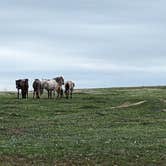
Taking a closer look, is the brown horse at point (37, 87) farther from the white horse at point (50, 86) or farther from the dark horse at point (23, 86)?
the dark horse at point (23, 86)

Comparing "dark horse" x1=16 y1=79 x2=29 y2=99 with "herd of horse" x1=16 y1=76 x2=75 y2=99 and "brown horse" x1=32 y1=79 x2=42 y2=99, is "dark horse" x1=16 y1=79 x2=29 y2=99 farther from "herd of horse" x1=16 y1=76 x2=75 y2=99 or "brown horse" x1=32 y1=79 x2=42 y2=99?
"brown horse" x1=32 y1=79 x2=42 y2=99

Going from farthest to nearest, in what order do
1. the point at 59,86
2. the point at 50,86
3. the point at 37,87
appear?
the point at 59,86
the point at 50,86
the point at 37,87

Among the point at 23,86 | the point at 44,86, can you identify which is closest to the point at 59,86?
the point at 44,86

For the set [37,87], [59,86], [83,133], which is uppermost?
[59,86]

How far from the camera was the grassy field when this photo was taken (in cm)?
2312

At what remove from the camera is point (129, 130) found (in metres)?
34.9

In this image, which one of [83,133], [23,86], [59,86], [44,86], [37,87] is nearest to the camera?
[83,133]

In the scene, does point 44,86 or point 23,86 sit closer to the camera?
point 23,86

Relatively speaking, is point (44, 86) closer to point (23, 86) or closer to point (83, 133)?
point (23, 86)

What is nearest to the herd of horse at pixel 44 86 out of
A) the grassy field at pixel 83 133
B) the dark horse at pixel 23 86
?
the dark horse at pixel 23 86

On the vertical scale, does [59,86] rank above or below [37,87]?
above

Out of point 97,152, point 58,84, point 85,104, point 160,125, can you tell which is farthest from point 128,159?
point 58,84

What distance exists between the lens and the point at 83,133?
32.8 m

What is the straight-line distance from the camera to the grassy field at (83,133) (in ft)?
75.9
